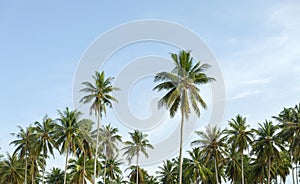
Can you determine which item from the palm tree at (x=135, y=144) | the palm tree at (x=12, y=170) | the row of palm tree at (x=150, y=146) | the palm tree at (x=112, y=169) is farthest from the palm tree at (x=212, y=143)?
the palm tree at (x=12, y=170)

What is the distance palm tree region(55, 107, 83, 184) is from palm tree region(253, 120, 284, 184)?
2983cm

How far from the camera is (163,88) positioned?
1492 inches

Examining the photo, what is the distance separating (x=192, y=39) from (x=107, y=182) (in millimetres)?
60515

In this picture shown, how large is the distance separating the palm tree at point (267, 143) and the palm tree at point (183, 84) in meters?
27.5

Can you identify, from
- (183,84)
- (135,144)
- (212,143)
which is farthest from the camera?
(135,144)

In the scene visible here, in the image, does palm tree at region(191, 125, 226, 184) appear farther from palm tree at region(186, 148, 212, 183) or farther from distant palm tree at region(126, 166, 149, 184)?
distant palm tree at region(126, 166, 149, 184)

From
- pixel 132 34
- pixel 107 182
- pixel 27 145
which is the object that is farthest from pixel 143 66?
pixel 107 182

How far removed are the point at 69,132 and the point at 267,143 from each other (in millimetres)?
32815

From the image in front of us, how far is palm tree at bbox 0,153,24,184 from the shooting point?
229ft

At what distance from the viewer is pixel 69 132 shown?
2205 inches

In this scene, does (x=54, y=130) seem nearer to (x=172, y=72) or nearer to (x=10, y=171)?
(x=10, y=171)

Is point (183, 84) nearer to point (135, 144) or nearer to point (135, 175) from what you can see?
point (135, 144)

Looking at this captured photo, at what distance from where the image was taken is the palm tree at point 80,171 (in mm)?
66812

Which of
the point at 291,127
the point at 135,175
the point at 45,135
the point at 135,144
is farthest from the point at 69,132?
the point at 291,127
